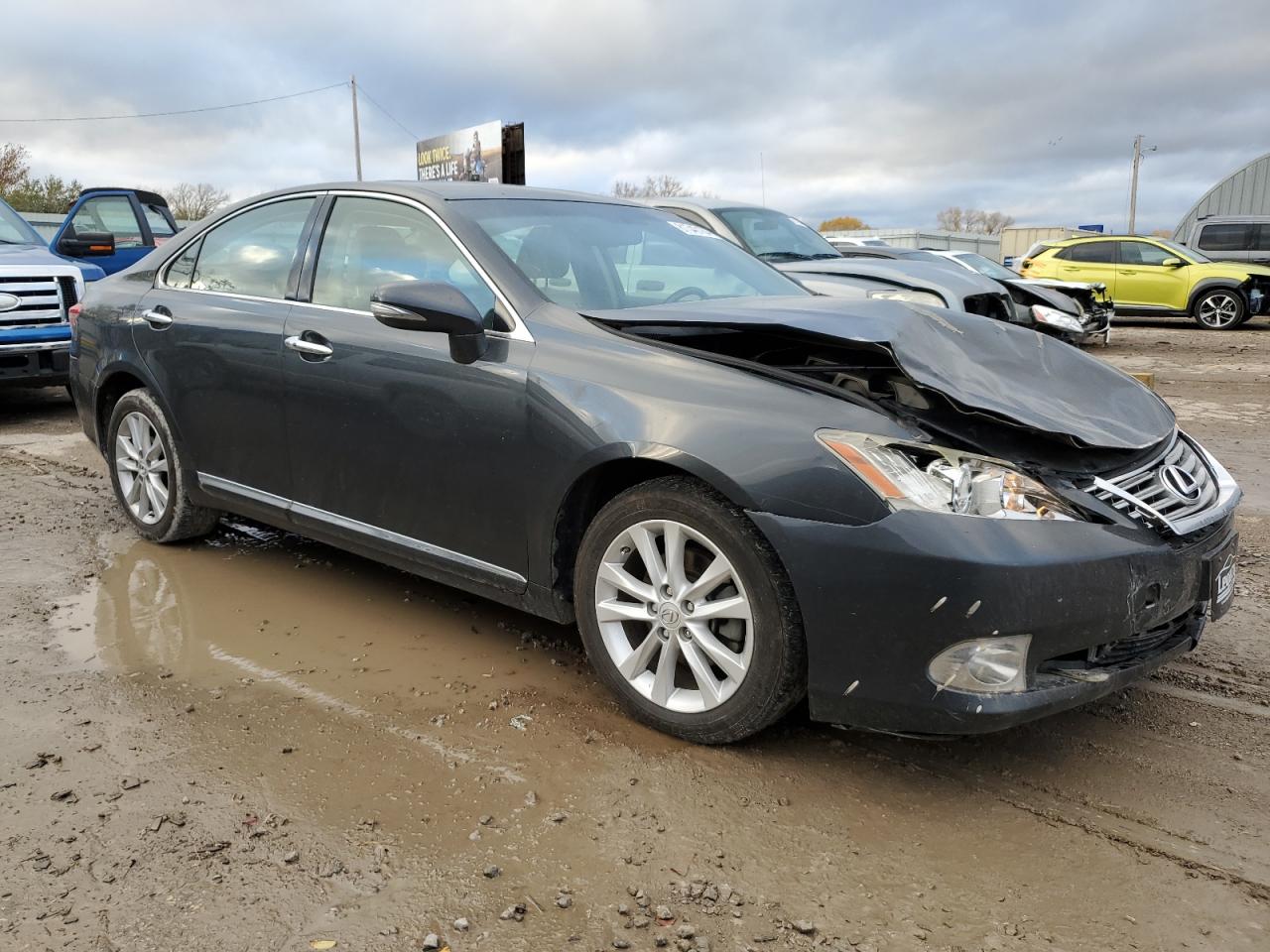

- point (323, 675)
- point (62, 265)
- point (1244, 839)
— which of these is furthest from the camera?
point (62, 265)

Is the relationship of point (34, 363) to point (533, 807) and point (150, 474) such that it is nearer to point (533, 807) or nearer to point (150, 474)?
point (150, 474)

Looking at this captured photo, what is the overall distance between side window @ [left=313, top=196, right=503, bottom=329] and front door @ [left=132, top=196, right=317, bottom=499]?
212 millimetres

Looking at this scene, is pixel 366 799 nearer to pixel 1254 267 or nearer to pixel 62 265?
pixel 62 265

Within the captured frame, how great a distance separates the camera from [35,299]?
332 inches

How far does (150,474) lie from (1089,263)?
668 inches

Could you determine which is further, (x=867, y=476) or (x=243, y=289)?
(x=243, y=289)

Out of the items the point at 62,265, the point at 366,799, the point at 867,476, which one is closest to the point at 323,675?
the point at 366,799

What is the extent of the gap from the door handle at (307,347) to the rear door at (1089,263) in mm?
16635

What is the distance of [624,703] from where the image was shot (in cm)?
310

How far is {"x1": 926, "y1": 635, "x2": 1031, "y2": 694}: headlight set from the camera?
2.52m

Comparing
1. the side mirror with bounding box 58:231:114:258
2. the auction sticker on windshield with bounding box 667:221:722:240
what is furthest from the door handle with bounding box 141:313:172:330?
the side mirror with bounding box 58:231:114:258

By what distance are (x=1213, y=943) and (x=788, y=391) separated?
62.0 inches

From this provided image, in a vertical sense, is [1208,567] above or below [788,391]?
below

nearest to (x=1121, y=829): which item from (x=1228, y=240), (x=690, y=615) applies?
(x=690, y=615)
